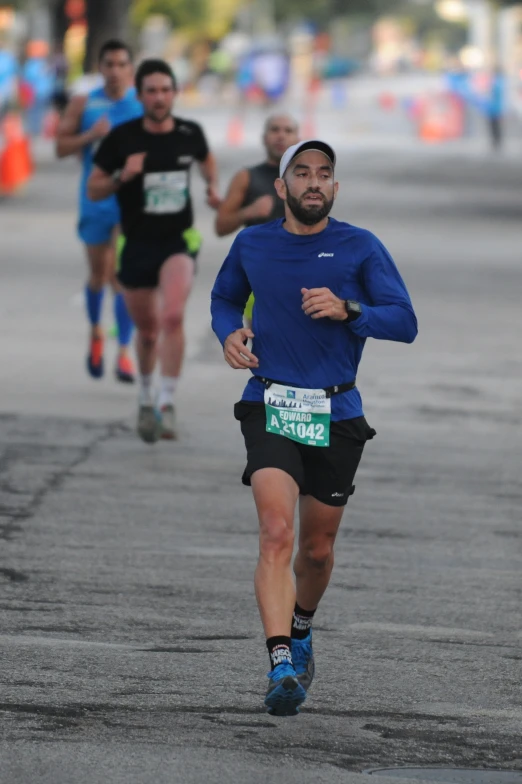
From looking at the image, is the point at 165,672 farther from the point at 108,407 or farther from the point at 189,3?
the point at 189,3

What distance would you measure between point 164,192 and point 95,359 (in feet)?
8.10

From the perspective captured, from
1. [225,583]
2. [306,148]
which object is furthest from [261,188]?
[306,148]

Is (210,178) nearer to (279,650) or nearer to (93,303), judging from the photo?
(93,303)

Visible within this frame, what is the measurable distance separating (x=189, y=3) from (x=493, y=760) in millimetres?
98212

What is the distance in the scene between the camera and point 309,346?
6.07 meters

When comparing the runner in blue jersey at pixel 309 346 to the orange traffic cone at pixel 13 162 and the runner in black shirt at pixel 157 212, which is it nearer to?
the runner in black shirt at pixel 157 212

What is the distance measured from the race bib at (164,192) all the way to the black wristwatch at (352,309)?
4.89m

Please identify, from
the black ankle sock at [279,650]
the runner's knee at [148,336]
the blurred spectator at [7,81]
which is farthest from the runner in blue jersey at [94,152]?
the blurred spectator at [7,81]

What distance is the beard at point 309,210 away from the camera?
604 centimetres

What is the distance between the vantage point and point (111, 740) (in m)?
5.44

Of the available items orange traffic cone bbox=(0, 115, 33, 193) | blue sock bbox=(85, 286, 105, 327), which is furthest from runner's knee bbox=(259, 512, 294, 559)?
orange traffic cone bbox=(0, 115, 33, 193)

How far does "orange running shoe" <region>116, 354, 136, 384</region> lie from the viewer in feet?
43.0

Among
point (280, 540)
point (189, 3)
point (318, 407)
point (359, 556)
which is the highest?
point (189, 3)

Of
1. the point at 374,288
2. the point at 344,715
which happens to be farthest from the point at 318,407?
the point at 344,715
